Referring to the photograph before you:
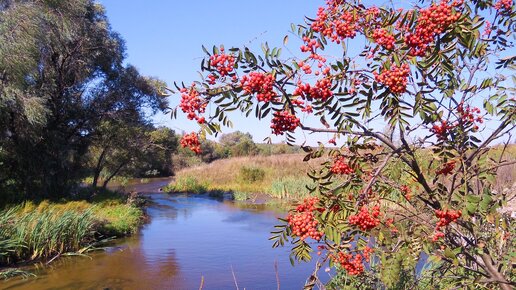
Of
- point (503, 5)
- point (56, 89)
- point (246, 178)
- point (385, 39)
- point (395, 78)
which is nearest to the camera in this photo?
point (395, 78)

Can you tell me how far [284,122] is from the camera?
73.9 inches

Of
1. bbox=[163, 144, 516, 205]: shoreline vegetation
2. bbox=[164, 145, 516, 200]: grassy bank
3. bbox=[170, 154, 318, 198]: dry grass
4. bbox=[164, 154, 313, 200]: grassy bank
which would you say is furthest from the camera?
bbox=[170, 154, 318, 198]: dry grass

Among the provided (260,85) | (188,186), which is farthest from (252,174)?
(260,85)

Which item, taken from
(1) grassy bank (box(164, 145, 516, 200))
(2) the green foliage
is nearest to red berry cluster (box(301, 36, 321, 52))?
(2) the green foliage

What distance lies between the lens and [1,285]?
618 cm

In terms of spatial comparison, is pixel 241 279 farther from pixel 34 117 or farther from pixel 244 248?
pixel 34 117

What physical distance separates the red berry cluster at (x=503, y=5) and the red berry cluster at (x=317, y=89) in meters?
1.13

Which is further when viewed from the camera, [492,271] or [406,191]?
[406,191]

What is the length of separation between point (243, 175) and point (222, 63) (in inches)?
795

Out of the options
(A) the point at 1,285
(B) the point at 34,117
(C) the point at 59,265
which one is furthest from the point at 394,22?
(B) the point at 34,117

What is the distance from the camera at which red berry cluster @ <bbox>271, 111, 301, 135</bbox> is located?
1.86 meters

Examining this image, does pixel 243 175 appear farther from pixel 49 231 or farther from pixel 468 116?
pixel 468 116

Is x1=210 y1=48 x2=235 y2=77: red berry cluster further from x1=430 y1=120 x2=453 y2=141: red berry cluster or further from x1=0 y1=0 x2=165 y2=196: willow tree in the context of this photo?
x1=0 y1=0 x2=165 y2=196: willow tree

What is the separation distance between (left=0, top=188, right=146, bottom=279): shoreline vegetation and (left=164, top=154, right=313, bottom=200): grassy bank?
9.05 metres
